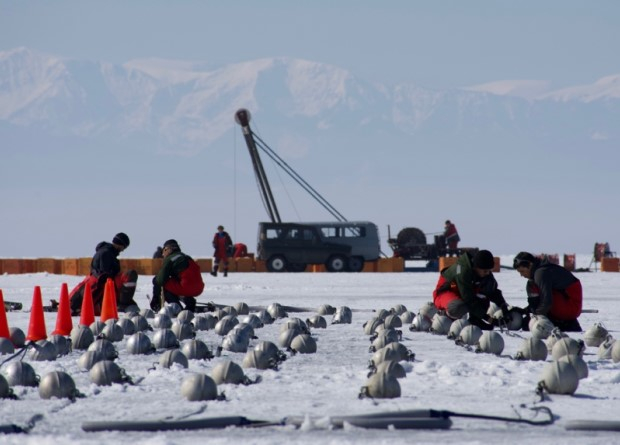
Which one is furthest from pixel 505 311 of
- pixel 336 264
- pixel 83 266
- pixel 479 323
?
pixel 336 264

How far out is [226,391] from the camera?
8.44 meters

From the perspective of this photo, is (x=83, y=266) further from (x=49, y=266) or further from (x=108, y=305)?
(x=108, y=305)

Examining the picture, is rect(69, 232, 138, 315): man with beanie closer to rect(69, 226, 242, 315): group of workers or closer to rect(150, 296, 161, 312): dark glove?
rect(69, 226, 242, 315): group of workers

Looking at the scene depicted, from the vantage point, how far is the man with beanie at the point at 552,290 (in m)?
13.3

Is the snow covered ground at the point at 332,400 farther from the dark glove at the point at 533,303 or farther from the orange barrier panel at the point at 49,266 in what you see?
the orange barrier panel at the point at 49,266

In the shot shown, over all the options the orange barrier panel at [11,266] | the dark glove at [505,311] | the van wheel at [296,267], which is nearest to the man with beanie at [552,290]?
the dark glove at [505,311]

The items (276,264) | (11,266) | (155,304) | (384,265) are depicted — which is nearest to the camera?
(155,304)

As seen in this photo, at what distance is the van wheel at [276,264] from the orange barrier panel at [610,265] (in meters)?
13.2

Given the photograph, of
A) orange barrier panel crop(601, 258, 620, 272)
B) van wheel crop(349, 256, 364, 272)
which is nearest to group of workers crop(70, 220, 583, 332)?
van wheel crop(349, 256, 364, 272)

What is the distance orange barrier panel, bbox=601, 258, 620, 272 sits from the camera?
1736 inches

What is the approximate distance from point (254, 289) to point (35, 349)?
58.6 ft

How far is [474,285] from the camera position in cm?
1407

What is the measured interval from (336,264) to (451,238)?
580 centimetres

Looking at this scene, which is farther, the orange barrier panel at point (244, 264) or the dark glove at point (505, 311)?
the orange barrier panel at point (244, 264)
